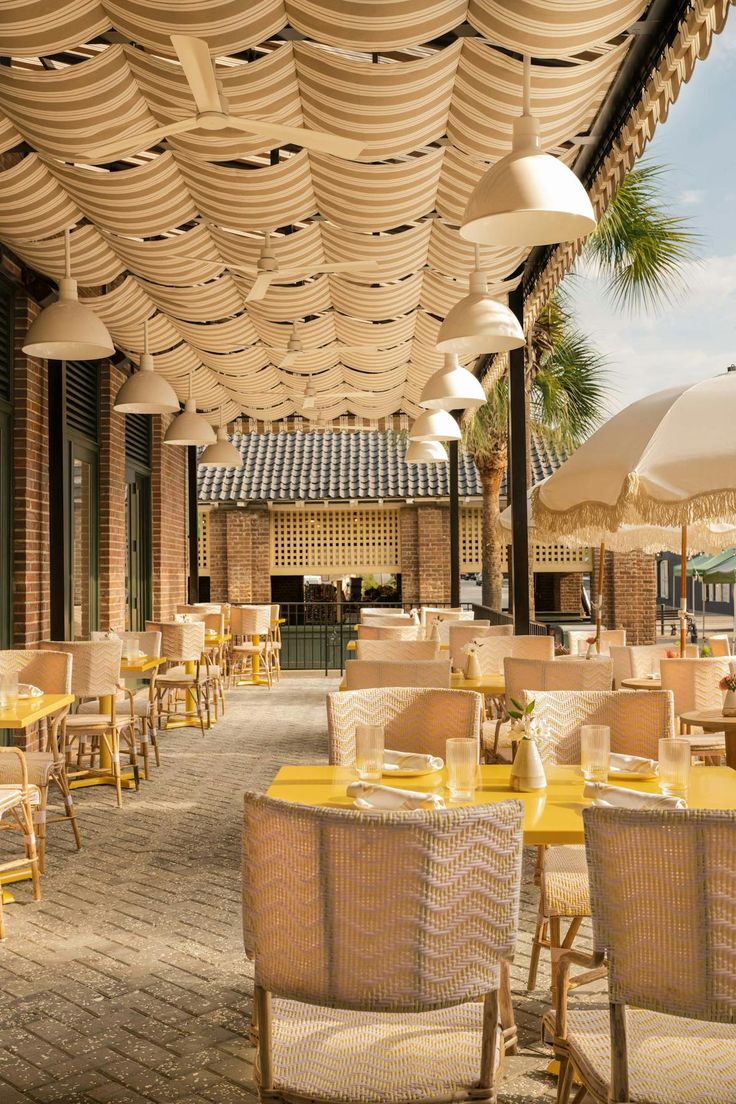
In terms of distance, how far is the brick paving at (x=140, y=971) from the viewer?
3043 mm

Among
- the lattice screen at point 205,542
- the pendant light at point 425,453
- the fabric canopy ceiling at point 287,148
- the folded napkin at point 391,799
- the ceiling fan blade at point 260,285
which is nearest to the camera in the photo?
the folded napkin at point 391,799

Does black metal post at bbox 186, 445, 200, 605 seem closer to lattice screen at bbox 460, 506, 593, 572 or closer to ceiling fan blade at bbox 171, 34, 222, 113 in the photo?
lattice screen at bbox 460, 506, 593, 572

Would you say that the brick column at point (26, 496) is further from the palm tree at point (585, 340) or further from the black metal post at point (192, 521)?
the black metal post at point (192, 521)

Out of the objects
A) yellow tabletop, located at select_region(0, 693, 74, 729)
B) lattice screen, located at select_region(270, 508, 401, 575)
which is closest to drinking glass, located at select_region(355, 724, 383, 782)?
yellow tabletop, located at select_region(0, 693, 74, 729)

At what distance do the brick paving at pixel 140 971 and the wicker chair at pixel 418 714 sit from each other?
2.88ft

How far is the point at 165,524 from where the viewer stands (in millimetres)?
12797

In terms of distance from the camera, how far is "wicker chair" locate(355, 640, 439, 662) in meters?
6.74

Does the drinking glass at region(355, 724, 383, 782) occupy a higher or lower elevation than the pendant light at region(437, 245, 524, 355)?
lower

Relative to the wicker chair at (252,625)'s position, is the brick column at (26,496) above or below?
above

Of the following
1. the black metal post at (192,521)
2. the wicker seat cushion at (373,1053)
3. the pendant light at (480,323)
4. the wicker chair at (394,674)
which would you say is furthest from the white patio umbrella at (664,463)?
the black metal post at (192,521)

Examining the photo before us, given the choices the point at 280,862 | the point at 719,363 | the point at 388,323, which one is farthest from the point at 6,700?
the point at 719,363

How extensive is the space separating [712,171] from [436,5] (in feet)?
311

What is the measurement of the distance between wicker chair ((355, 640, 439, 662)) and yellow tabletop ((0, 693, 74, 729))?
202 cm

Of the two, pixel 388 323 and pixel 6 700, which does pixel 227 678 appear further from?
pixel 6 700
